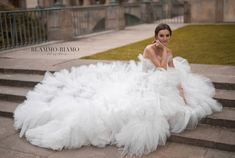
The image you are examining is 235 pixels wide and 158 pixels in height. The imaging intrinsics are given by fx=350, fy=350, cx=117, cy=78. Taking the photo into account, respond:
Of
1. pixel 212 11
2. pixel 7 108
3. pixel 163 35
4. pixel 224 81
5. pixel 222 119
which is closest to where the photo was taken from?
pixel 222 119

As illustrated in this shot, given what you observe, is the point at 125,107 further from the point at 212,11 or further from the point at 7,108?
the point at 212,11

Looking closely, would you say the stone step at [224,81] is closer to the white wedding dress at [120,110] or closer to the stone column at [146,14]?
the white wedding dress at [120,110]

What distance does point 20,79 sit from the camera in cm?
678

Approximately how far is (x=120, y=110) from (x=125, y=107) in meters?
0.08

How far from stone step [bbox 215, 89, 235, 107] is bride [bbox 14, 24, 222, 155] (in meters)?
0.14

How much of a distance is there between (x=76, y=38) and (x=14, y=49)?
3.04 m

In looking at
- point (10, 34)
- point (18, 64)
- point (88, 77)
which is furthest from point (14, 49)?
point (88, 77)

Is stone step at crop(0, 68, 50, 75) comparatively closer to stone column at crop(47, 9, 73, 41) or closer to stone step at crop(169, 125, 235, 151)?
stone step at crop(169, 125, 235, 151)

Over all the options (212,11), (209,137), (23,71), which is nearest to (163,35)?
(209,137)

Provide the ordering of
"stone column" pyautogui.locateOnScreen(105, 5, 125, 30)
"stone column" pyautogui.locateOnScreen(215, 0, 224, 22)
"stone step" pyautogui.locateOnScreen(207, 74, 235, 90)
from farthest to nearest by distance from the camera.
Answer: "stone column" pyautogui.locateOnScreen(215, 0, 224, 22)
"stone column" pyautogui.locateOnScreen(105, 5, 125, 30)
"stone step" pyautogui.locateOnScreen(207, 74, 235, 90)

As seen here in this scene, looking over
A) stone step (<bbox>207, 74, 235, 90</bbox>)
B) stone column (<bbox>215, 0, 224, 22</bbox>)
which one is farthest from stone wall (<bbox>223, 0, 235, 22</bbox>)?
stone step (<bbox>207, 74, 235, 90</bbox>)

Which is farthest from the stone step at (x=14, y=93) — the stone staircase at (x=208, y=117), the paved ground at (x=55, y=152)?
the paved ground at (x=55, y=152)

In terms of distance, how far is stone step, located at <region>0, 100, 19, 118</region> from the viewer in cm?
589

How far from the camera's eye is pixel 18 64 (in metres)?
7.87
